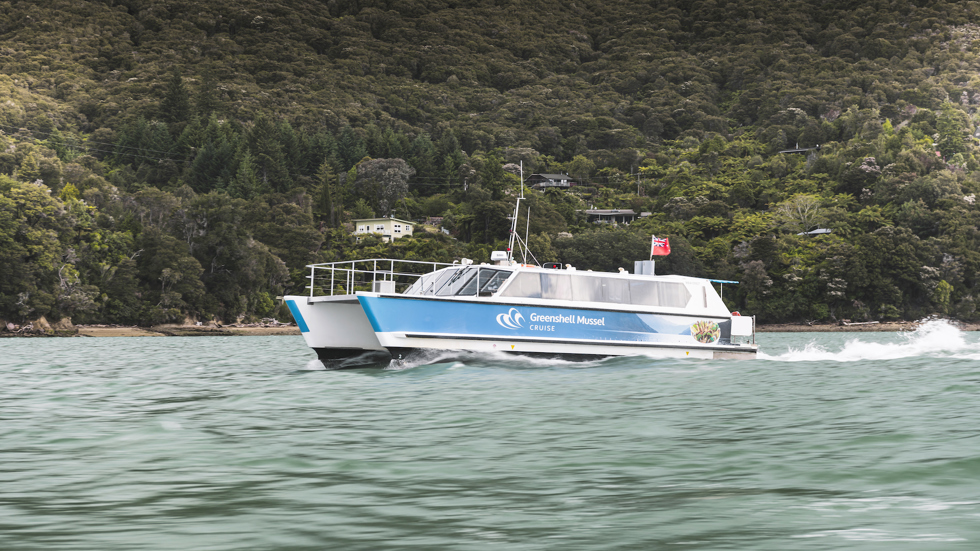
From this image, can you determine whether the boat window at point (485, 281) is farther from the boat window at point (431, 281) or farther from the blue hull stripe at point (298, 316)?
the blue hull stripe at point (298, 316)

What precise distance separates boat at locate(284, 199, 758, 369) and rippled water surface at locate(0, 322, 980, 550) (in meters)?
2.94

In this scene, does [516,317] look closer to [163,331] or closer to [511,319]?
[511,319]

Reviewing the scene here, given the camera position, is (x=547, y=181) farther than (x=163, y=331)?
Yes

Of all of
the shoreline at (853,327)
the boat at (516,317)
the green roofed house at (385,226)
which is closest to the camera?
the boat at (516,317)

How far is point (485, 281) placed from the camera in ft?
59.9

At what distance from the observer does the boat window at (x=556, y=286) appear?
1848cm

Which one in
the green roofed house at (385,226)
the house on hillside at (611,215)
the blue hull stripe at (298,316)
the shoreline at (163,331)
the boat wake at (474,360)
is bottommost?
the shoreline at (163,331)

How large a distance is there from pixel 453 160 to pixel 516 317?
10775cm

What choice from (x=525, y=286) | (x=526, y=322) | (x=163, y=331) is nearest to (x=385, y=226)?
(x=163, y=331)

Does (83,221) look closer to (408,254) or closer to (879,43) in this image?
(408,254)

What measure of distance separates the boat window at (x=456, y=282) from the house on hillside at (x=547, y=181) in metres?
107

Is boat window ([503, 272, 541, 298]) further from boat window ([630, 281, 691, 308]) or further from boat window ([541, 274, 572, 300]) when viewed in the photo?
boat window ([630, 281, 691, 308])

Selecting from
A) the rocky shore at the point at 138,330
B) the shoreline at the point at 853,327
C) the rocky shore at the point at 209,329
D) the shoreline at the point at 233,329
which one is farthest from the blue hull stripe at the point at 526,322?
the shoreline at the point at 853,327

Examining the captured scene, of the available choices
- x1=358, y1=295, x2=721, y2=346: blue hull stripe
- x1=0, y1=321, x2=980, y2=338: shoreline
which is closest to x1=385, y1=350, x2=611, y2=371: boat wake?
x1=358, y1=295, x2=721, y2=346: blue hull stripe
